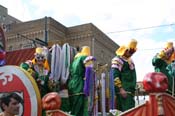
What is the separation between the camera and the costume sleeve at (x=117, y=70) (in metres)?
5.34

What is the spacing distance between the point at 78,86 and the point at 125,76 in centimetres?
69

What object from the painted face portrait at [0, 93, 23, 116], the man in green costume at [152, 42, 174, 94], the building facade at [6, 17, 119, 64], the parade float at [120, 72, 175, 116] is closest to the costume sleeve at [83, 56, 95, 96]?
the man in green costume at [152, 42, 174, 94]

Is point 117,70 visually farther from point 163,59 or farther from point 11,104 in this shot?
point 11,104

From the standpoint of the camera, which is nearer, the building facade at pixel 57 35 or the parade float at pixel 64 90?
the parade float at pixel 64 90

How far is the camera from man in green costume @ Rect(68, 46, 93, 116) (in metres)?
5.19

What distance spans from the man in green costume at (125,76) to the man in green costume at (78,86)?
432 millimetres

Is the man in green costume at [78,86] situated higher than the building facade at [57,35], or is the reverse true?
the building facade at [57,35]

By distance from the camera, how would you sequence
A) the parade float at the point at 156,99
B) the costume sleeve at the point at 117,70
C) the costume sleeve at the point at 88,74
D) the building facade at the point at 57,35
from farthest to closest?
the building facade at the point at 57,35 < the costume sleeve at the point at 117,70 < the costume sleeve at the point at 88,74 < the parade float at the point at 156,99

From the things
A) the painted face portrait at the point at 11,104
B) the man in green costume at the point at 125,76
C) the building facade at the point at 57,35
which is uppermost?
the building facade at the point at 57,35

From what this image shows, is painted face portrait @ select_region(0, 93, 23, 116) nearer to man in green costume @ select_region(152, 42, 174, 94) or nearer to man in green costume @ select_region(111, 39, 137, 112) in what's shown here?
man in green costume @ select_region(111, 39, 137, 112)

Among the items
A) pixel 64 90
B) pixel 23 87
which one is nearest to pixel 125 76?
pixel 64 90

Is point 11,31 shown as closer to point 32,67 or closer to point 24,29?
point 24,29

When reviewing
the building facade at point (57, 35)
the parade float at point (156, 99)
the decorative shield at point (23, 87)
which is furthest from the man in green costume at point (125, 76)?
the building facade at point (57, 35)

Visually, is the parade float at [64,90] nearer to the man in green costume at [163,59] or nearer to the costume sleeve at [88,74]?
the costume sleeve at [88,74]
